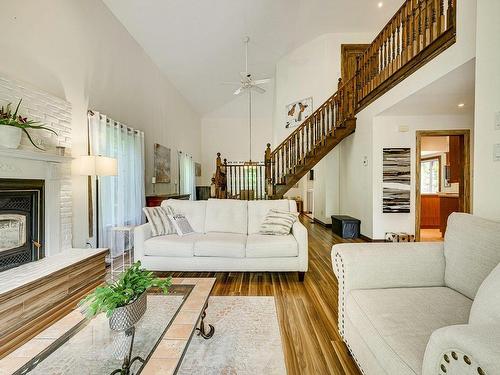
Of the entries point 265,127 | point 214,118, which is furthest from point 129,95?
point 265,127

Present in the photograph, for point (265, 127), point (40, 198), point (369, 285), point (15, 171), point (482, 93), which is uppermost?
point (265, 127)

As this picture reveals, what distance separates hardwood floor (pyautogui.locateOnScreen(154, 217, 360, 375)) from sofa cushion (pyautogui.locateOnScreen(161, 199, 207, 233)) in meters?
0.65

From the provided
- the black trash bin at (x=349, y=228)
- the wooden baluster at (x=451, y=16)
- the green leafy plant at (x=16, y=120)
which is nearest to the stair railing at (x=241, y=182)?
the black trash bin at (x=349, y=228)

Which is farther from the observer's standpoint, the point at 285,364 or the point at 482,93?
the point at 482,93

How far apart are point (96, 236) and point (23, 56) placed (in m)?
2.28

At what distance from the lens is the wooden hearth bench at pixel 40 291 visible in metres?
1.83

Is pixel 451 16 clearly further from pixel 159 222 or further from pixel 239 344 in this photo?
pixel 159 222

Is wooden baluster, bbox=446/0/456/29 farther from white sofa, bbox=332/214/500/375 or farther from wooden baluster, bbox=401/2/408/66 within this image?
white sofa, bbox=332/214/500/375

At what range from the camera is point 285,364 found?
5.17 feet

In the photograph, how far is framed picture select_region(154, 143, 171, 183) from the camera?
5.61m

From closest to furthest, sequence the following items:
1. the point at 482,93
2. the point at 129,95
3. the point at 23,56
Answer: the point at 482,93, the point at 23,56, the point at 129,95

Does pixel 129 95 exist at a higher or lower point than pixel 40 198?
higher

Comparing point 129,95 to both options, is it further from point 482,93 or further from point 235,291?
point 482,93

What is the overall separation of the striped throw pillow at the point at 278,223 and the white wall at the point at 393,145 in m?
2.21
